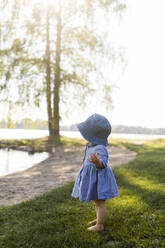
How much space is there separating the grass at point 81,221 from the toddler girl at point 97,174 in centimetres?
28

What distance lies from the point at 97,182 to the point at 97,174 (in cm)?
10

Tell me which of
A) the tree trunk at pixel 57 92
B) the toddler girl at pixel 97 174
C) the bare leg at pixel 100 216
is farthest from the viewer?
the tree trunk at pixel 57 92

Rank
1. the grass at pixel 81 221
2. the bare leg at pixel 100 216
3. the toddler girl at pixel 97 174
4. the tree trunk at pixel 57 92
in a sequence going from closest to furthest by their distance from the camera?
the grass at pixel 81 221 < the toddler girl at pixel 97 174 < the bare leg at pixel 100 216 < the tree trunk at pixel 57 92

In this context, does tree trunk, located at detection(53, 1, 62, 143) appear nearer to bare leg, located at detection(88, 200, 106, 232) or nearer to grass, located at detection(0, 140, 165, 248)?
grass, located at detection(0, 140, 165, 248)

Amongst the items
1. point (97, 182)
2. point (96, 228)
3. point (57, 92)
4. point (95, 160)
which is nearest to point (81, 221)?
point (96, 228)

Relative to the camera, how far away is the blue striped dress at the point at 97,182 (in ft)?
10.7

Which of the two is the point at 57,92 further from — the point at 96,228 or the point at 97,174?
the point at 96,228

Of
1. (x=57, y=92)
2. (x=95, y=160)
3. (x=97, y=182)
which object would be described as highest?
(x=57, y=92)

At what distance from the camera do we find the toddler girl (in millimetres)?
3244

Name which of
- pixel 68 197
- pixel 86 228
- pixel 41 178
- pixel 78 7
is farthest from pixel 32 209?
pixel 78 7

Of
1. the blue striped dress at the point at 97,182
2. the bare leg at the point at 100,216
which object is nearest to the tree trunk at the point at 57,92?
the blue striped dress at the point at 97,182

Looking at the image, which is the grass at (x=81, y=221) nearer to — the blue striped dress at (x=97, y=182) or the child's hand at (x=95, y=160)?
the blue striped dress at (x=97, y=182)

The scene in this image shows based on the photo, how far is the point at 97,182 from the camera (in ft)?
10.9

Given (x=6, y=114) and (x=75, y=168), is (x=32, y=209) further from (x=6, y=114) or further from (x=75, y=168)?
(x=6, y=114)
